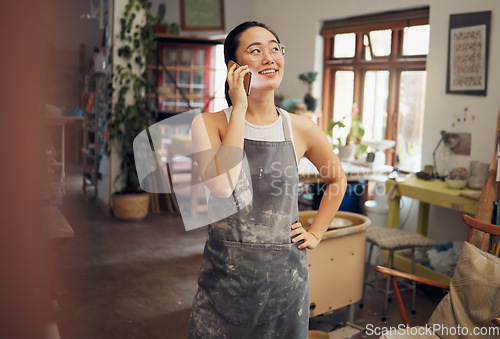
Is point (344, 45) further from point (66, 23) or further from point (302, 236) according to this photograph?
point (66, 23)

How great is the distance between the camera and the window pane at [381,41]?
16.9ft

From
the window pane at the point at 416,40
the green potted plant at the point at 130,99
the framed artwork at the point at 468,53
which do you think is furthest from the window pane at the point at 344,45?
the green potted plant at the point at 130,99

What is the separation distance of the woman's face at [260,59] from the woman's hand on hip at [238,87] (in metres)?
0.08

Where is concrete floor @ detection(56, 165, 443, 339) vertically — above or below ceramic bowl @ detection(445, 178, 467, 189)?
below

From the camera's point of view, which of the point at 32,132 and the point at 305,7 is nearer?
the point at 32,132

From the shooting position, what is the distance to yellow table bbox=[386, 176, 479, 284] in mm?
3721

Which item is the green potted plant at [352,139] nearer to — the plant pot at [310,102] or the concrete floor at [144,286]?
the plant pot at [310,102]

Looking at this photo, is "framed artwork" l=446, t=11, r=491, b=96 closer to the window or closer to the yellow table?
the window

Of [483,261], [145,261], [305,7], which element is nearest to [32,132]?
[483,261]

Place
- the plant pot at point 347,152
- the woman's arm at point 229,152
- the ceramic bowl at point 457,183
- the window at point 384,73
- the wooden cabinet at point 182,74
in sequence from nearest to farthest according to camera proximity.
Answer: the woman's arm at point 229,152 → the ceramic bowl at point 457,183 → the window at point 384,73 → the plant pot at point 347,152 → the wooden cabinet at point 182,74

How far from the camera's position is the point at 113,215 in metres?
5.87

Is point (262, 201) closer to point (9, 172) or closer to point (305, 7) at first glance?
point (9, 172)

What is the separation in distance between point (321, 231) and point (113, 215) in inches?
183

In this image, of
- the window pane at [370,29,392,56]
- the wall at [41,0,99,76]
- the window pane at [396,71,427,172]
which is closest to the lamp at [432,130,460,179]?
the window pane at [396,71,427,172]
